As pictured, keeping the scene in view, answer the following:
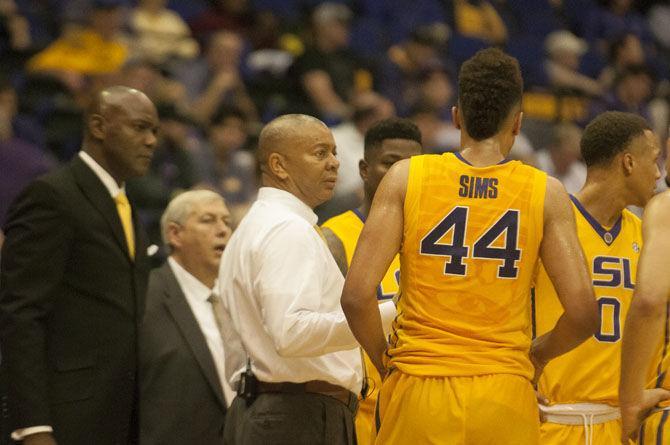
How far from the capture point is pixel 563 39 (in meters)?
14.1

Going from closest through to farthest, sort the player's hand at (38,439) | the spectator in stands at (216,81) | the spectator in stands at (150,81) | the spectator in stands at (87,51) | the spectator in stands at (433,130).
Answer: the player's hand at (38,439) < the spectator in stands at (150,81) < the spectator in stands at (87,51) < the spectator in stands at (433,130) < the spectator in stands at (216,81)

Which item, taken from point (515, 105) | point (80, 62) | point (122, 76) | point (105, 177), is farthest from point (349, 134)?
point (515, 105)

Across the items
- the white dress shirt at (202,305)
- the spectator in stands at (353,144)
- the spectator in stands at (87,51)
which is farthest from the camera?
the spectator in stands at (87,51)

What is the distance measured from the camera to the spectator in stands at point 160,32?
37.1ft

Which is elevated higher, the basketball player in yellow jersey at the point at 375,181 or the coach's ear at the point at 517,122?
the coach's ear at the point at 517,122

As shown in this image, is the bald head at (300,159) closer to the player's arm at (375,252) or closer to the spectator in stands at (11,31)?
the player's arm at (375,252)

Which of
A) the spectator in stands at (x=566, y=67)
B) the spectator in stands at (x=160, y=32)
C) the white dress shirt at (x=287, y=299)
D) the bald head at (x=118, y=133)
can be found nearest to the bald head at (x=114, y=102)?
the bald head at (x=118, y=133)

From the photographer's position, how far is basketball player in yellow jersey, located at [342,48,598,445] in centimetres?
381

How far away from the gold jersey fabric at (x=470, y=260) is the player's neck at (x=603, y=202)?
3.55 ft

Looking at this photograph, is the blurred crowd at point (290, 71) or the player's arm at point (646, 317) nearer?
the player's arm at point (646, 317)

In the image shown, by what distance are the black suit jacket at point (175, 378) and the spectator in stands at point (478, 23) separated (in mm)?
8970

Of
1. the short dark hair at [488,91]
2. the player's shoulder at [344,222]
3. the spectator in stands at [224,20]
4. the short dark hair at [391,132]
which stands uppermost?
the spectator in stands at [224,20]

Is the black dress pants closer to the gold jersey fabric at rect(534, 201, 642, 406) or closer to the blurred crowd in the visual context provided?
the gold jersey fabric at rect(534, 201, 642, 406)

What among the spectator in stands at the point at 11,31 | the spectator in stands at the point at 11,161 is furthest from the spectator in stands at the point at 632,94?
the spectator in stands at the point at 11,161
